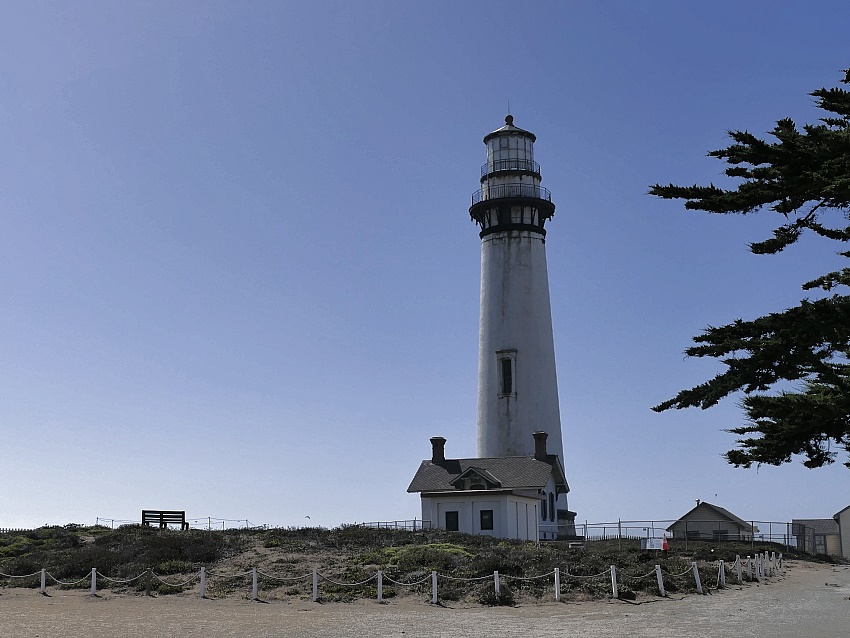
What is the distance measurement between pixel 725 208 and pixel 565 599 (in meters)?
15.8

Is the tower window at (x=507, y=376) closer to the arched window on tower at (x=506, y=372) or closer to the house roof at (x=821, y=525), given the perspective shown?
the arched window on tower at (x=506, y=372)

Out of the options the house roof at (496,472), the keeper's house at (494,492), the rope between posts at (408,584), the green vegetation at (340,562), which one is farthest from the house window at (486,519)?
the rope between posts at (408,584)

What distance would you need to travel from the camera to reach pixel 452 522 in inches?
1857

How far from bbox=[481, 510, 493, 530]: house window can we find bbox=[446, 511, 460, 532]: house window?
142cm

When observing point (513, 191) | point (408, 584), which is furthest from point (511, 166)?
point (408, 584)

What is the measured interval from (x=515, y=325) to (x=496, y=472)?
321 inches

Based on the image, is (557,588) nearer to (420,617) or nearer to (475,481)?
(420,617)

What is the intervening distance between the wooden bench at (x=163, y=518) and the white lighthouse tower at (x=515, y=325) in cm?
1586

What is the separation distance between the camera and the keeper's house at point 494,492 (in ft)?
151

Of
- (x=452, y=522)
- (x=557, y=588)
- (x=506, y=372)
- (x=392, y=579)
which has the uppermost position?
(x=506, y=372)

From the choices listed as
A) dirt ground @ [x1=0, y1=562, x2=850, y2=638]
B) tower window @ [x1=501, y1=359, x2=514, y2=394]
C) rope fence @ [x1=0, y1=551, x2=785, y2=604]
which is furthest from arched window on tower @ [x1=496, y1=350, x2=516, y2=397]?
Answer: dirt ground @ [x1=0, y1=562, x2=850, y2=638]

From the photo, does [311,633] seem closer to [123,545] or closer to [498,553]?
[498,553]

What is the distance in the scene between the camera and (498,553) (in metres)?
33.5

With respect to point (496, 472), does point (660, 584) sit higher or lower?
lower
